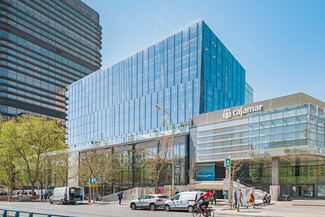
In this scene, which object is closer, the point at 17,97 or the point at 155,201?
the point at 155,201

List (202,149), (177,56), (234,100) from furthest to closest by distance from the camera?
1. (234,100)
2. (177,56)
3. (202,149)

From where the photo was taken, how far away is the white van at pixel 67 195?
128 feet

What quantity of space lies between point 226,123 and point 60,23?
12446 cm

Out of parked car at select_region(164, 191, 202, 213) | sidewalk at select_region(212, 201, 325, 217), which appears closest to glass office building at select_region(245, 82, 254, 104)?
sidewalk at select_region(212, 201, 325, 217)

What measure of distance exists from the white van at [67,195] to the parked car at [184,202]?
16343 millimetres

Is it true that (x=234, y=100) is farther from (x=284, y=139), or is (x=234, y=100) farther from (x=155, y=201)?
(x=155, y=201)

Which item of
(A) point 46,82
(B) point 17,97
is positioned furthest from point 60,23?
(B) point 17,97

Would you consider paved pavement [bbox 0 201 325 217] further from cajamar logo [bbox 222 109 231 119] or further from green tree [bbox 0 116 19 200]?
green tree [bbox 0 116 19 200]

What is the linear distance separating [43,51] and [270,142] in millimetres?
122473

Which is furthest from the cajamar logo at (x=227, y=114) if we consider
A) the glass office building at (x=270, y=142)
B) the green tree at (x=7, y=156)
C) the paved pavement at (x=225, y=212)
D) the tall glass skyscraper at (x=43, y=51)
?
the tall glass skyscraper at (x=43, y=51)

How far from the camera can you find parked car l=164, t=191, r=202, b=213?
26797mm

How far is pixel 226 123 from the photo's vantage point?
48562 mm

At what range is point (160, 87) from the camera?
7350 centimetres

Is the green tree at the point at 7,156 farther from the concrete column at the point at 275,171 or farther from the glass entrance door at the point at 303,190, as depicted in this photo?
the glass entrance door at the point at 303,190
